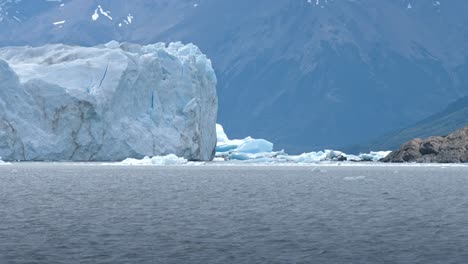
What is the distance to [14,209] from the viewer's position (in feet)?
80.0

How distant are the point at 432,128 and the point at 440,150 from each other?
97.9 m

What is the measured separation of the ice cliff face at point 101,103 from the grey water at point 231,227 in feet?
77.2

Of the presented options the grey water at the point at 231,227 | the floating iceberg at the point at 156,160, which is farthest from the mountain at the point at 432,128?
the grey water at the point at 231,227

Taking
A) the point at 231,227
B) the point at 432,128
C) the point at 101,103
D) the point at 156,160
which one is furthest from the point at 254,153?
the point at 432,128

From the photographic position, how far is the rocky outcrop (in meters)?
82.1

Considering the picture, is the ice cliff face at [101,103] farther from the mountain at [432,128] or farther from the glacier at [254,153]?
the mountain at [432,128]

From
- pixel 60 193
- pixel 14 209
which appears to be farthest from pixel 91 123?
pixel 14 209

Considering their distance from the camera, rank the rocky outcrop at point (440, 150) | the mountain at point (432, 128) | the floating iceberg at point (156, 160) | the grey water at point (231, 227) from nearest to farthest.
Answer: the grey water at point (231, 227)
the floating iceberg at point (156, 160)
the rocky outcrop at point (440, 150)
the mountain at point (432, 128)

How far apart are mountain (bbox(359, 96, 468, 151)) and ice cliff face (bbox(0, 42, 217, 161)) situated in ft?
374

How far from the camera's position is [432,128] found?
179 metres

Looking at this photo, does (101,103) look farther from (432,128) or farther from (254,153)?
(432,128)

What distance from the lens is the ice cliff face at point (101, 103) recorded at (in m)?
56.4

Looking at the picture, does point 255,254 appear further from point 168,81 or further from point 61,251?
point 168,81

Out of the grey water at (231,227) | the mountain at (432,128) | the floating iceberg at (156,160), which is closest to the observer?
the grey water at (231,227)
